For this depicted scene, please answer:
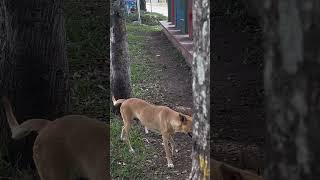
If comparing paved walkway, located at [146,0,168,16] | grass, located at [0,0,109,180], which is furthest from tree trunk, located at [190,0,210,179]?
grass, located at [0,0,109,180]

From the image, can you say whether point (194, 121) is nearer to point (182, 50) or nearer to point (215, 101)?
point (215, 101)

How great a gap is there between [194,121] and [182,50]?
1.73 feet

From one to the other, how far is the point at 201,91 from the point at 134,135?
0.57 metres

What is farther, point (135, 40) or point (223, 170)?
point (135, 40)

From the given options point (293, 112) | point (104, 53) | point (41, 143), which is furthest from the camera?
point (104, 53)

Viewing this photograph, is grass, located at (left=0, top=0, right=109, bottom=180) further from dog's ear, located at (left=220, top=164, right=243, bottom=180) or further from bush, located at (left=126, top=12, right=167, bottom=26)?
dog's ear, located at (left=220, top=164, right=243, bottom=180)

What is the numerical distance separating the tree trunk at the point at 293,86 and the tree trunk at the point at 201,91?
0.96m

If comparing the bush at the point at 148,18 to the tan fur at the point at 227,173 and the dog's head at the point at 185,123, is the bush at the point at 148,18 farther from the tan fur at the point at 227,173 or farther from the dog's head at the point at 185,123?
the tan fur at the point at 227,173

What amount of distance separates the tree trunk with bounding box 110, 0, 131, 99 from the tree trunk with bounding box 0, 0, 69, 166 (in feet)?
1.47

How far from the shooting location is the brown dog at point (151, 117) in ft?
7.41

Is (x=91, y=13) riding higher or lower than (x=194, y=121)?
higher

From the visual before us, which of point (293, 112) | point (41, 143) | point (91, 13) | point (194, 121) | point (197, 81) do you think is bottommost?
point (41, 143)

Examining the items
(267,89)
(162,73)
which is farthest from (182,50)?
(267,89)

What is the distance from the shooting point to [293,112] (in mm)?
934
